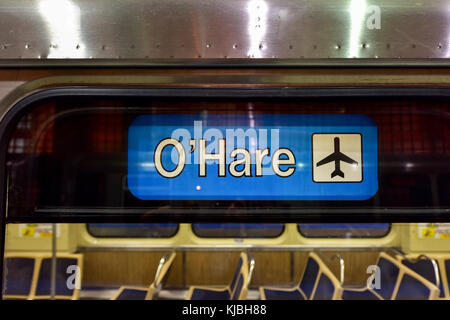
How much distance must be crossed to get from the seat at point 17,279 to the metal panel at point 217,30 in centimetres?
84

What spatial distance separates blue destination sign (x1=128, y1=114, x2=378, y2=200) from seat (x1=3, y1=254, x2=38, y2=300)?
578mm

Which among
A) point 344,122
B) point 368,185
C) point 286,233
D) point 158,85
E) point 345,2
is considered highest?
point 345,2

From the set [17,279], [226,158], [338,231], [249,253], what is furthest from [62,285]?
[338,231]

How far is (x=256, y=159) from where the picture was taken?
145 centimetres

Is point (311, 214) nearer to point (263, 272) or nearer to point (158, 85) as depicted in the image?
point (158, 85)

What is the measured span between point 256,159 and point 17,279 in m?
1.10

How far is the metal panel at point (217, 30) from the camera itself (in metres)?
1.41

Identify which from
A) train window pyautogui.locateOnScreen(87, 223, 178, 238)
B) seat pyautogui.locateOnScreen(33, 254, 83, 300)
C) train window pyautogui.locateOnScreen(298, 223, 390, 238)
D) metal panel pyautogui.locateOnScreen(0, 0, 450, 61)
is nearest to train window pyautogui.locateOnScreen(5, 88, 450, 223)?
metal panel pyautogui.locateOnScreen(0, 0, 450, 61)

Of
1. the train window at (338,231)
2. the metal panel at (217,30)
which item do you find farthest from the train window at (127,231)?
the metal panel at (217,30)

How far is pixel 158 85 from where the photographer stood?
1.43 metres

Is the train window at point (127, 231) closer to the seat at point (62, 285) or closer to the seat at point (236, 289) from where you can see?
the seat at point (236, 289)
